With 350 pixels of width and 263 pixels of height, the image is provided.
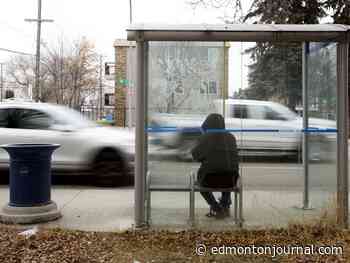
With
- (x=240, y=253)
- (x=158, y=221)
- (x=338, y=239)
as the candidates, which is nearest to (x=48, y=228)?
(x=158, y=221)

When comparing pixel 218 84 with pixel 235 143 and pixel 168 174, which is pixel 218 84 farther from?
pixel 168 174

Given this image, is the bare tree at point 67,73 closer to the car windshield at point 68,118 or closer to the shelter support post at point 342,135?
the car windshield at point 68,118

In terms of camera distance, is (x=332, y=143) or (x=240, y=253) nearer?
(x=240, y=253)

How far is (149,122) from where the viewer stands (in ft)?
21.2

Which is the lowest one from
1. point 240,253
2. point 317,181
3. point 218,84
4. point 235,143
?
Answer: point 240,253

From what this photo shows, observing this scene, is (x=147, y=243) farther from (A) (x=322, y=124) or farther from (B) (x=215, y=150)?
(A) (x=322, y=124)

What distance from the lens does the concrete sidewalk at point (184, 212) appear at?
21.2 ft

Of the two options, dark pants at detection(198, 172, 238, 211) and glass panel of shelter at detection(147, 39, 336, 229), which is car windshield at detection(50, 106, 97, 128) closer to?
glass panel of shelter at detection(147, 39, 336, 229)

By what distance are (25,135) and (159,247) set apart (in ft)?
18.5

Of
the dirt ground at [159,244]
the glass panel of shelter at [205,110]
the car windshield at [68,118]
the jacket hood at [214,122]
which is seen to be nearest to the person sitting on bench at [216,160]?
the jacket hood at [214,122]

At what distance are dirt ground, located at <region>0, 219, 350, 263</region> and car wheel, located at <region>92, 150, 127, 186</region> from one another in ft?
12.3

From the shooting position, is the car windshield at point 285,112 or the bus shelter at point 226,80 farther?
the car windshield at point 285,112

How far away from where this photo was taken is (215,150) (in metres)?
6.59

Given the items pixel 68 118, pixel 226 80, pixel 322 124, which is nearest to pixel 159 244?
pixel 226 80
